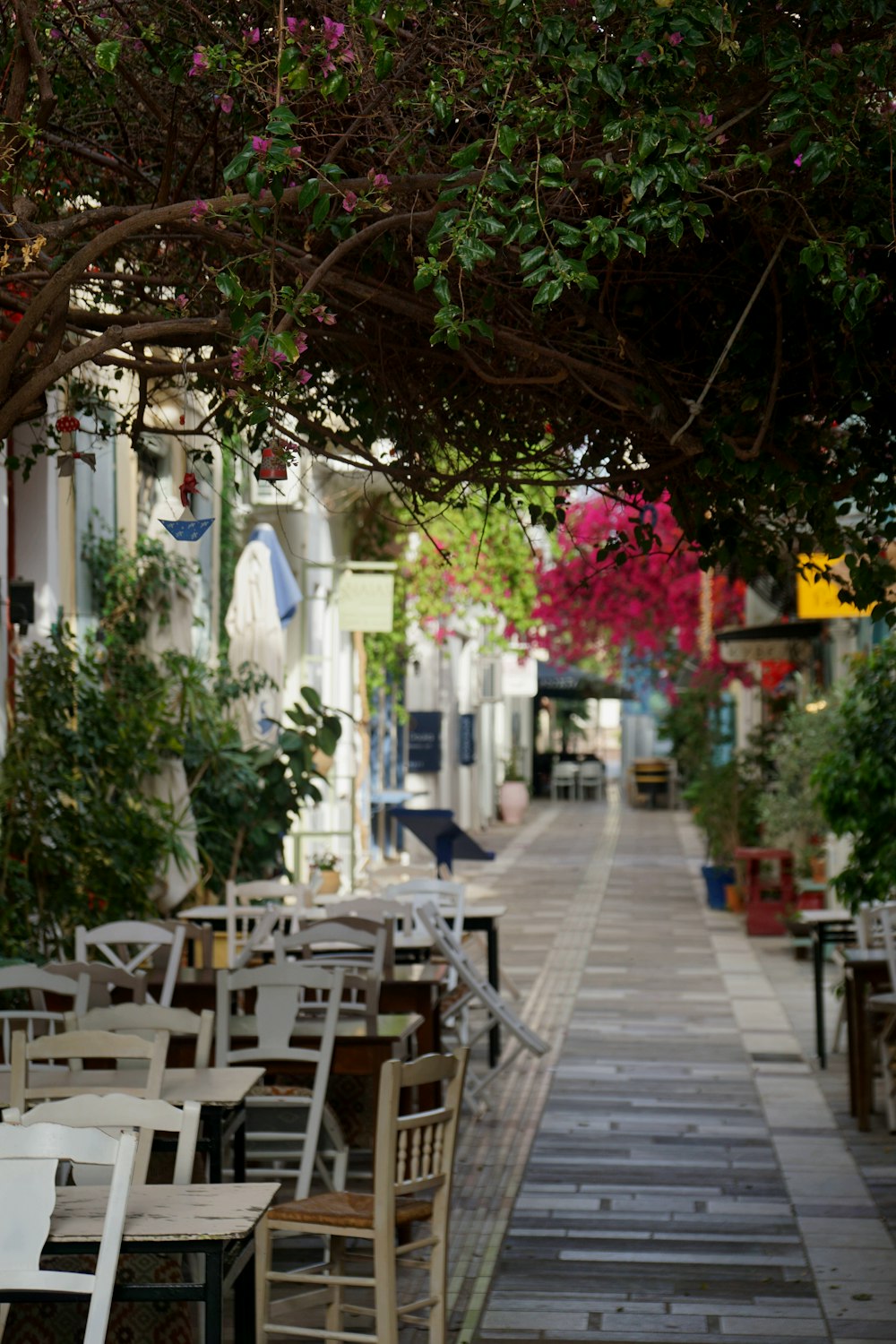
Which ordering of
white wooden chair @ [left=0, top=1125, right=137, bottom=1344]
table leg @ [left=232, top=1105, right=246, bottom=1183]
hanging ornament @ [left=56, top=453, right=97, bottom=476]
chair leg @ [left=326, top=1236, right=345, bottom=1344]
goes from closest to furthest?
white wooden chair @ [left=0, top=1125, right=137, bottom=1344] → hanging ornament @ [left=56, top=453, right=97, bottom=476] → chair leg @ [left=326, top=1236, right=345, bottom=1344] → table leg @ [left=232, top=1105, right=246, bottom=1183]

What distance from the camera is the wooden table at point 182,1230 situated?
125 inches

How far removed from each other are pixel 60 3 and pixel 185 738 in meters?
6.45

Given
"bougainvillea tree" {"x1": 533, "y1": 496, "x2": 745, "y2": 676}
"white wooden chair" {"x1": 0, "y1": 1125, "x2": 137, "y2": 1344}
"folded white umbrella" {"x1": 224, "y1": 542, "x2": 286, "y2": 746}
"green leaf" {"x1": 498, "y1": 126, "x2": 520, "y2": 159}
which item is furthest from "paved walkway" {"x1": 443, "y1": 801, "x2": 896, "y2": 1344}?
"bougainvillea tree" {"x1": 533, "y1": 496, "x2": 745, "y2": 676}

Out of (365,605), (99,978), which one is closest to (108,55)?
(99,978)

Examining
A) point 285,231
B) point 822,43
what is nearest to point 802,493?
point 822,43

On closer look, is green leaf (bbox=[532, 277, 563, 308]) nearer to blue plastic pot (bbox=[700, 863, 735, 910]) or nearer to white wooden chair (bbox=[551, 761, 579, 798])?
blue plastic pot (bbox=[700, 863, 735, 910])

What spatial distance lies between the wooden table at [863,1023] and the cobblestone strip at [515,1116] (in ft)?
4.83

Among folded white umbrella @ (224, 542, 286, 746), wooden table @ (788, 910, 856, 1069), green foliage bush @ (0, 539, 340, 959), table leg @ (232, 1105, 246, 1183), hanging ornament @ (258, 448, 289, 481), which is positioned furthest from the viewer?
folded white umbrella @ (224, 542, 286, 746)

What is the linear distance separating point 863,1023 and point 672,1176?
4.60ft

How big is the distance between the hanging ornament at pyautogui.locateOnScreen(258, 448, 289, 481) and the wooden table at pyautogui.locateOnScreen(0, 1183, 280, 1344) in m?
1.57

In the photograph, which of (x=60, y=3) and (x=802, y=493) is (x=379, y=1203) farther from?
(x=60, y=3)

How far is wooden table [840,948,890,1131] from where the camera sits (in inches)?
311

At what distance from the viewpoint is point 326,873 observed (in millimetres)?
12406

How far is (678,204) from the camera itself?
132 inches
